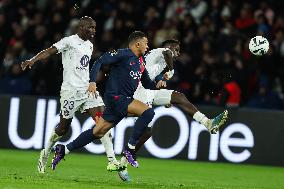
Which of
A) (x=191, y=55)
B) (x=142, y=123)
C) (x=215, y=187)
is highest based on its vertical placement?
(x=191, y=55)

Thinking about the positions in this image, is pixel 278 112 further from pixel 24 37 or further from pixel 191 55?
pixel 24 37

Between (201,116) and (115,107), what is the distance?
115 cm

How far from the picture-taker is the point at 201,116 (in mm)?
12539

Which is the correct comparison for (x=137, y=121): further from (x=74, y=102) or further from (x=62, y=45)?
(x=62, y=45)

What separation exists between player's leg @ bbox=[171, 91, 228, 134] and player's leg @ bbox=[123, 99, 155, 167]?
0.54 meters

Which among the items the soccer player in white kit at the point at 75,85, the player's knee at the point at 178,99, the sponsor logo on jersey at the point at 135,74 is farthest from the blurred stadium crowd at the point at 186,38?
the sponsor logo on jersey at the point at 135,74

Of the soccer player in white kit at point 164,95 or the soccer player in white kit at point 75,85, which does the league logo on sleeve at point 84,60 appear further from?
the soccer player in white kit at point 164,95

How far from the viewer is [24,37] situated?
2067 cm

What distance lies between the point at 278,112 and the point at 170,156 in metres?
2.16

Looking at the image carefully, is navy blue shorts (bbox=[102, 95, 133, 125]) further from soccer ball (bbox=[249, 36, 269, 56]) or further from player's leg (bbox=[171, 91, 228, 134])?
soccer ball (bbox=[249, 36, 269, 56])

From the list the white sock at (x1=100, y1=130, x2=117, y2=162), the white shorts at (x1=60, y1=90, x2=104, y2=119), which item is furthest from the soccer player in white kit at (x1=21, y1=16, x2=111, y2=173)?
the white sock at (x1=100, y1=130, x2=117, y2=162)

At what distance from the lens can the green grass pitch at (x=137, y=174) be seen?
464 inches

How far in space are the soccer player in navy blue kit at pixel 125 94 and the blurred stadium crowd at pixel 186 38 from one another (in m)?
5.80

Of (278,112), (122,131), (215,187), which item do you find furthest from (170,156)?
(215,187)
